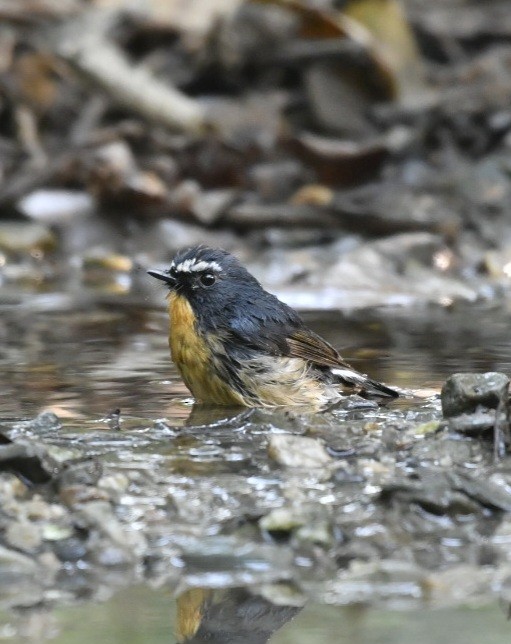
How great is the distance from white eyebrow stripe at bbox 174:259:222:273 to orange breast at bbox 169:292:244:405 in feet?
1.17

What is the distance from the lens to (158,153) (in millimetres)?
→ 10891

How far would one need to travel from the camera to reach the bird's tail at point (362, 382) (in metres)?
6.04

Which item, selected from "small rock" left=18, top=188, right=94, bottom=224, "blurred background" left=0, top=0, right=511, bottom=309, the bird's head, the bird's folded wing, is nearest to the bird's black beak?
the bird's head

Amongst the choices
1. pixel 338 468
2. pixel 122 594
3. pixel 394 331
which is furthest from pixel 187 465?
pixel 394 331

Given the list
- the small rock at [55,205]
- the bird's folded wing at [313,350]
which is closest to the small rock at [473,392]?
the bird's folded wing at [313,350]

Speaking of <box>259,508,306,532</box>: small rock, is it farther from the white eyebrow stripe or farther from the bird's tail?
the white eyebrow stripe

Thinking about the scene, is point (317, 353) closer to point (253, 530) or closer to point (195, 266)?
point (195, 266)

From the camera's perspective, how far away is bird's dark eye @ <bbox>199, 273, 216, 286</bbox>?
6438 mm

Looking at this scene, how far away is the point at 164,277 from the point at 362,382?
3.31 feet

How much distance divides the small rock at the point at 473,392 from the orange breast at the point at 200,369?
3.79 ft

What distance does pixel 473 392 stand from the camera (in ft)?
16.9

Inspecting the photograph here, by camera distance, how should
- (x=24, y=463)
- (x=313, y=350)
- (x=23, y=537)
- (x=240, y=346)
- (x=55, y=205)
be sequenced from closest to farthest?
(x=23, y=537) < (x=24, y=463) < (x=240, y=346) < (x=313, y=350) < (x=55, y=205)

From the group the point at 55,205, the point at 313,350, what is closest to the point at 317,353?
the point at 313,350

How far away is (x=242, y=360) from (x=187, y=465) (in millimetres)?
1380
